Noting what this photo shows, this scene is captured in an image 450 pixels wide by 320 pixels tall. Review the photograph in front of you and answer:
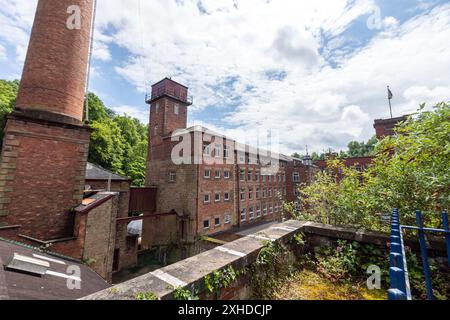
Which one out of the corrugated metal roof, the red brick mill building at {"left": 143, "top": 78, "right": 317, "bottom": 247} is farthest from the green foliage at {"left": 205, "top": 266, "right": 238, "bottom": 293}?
the red brick mill building at {"left": 143, "top": 78, "right": 317, "bottom": 247}

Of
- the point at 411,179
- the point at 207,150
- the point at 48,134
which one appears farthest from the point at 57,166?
the point at 207,150

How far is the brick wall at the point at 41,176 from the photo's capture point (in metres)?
7.05

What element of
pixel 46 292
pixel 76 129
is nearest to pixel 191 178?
pixel 76 129

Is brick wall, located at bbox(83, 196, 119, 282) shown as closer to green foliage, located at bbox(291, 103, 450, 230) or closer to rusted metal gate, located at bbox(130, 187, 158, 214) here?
green foliage, located at bbox(291, 103, 450, 230)

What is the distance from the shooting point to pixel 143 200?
1941 centimetres

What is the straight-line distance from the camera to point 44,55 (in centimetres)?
858

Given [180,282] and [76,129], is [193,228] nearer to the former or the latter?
[76,129]

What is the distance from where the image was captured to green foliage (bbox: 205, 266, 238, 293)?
A: 1977mm

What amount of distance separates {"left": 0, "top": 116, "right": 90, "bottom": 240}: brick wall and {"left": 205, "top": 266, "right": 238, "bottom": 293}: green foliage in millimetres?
9019

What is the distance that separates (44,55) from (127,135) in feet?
86.7

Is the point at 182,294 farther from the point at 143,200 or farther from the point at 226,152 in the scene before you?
the point at 226,152

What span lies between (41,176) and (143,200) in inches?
481

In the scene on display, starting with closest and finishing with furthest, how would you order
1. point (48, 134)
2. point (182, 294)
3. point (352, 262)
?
point (182, 294), point (352, 262), point (48, 134)
